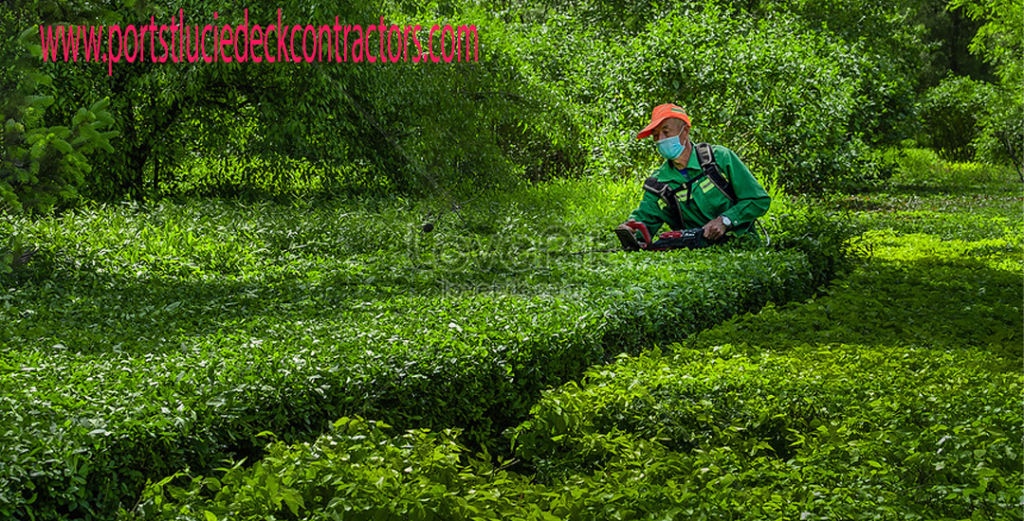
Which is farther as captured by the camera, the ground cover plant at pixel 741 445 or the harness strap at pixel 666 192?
the harness strap at pixel 666 192

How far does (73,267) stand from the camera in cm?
600

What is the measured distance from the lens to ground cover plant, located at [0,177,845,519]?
2.97m

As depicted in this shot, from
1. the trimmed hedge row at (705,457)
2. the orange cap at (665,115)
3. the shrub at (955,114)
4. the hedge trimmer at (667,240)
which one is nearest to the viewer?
the trimmed hedge row at (705,457)

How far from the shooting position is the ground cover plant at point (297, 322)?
2969mm

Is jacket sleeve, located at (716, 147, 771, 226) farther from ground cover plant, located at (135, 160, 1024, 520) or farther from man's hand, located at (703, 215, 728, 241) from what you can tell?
ground cover plant, located at (135, 160, 1024, 520)

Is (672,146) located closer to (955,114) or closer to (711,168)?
(711,168)

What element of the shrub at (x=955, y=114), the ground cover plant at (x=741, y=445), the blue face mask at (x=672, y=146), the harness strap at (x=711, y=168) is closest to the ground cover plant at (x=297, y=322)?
the ground cover plant at (x=741, y=445)

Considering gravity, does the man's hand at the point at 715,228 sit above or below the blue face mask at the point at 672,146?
below

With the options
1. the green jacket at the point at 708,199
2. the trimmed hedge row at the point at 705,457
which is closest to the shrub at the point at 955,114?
the green jacket at the point at 708,199

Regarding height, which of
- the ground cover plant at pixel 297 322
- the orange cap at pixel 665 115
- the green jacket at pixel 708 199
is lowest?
the ground cover plant at pixel 297 322

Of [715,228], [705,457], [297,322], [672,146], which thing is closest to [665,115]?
[672,146]

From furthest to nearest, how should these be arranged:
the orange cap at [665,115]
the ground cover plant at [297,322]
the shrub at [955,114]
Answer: the shrub at [955,114] < the orange cap at [665,115] < the ground cover plant at [297,322]

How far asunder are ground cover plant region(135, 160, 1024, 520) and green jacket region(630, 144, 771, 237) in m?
1.34

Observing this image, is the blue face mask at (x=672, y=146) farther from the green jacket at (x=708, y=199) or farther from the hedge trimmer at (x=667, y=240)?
the hedge trimmer at (x=667, y=240)
